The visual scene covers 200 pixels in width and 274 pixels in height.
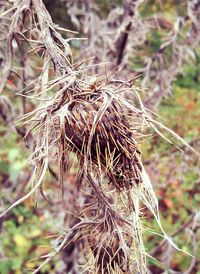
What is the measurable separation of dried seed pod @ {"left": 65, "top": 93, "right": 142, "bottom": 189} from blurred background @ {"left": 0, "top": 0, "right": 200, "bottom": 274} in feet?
2.77

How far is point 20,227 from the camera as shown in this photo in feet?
16.5

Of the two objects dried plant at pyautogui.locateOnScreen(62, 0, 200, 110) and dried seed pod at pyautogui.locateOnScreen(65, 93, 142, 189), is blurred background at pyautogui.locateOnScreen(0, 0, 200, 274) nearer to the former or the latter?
dried plant at pyautogui.locateOnScreen(62, 0, 200, 110)

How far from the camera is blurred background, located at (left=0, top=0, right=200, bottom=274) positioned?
146 inches

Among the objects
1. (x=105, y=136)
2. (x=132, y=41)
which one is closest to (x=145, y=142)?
(x=132, y=41)

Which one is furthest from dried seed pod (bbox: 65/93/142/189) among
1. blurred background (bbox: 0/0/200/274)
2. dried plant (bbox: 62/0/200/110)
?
dried plant (bbox: 62/0/200/110)

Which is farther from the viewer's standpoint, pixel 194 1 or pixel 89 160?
pixel 194 1

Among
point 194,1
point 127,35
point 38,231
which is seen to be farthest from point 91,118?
point 38,231

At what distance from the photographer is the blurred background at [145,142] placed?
3707 millimetres

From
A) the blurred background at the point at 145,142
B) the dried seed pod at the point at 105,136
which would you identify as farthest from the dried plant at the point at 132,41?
the dried seed pod at the point at 105,136

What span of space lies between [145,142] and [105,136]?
2684 millimetres

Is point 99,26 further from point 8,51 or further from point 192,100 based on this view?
point 192,100

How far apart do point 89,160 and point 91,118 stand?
12 cm

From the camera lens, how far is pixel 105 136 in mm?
1506

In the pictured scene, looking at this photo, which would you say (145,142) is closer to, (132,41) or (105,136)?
(132,41)
